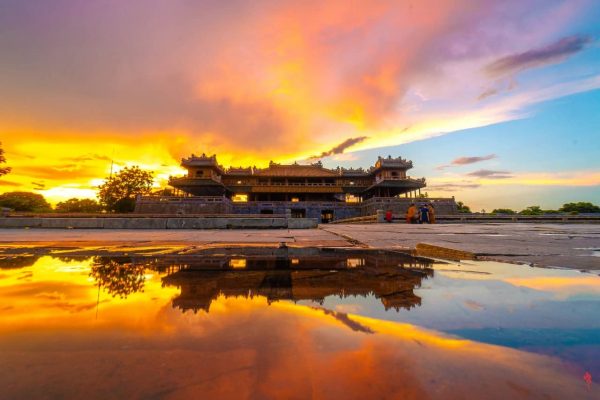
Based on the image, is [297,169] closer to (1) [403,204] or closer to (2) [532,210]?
(1) [403,204]

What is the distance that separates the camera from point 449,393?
0.60 metres

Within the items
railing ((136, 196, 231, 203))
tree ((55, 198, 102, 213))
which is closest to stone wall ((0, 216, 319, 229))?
railing ((136, 196, 231, 203))

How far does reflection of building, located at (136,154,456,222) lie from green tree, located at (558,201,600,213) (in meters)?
25.6

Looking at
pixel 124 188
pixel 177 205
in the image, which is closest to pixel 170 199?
pixel 177 205

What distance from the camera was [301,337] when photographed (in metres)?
0.91

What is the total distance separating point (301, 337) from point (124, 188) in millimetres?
44746

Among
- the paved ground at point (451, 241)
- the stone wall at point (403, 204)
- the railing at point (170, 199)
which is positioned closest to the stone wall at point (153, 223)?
the paved ground at point (451, 241)

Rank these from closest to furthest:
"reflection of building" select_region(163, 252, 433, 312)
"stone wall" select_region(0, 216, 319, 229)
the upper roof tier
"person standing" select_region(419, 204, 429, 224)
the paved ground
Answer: "reflection of building" select_region(163, 252, 433, 312), the paved ground, "stone wall" select_region(0, 216, 319, 229), "person standing" select_region(419, 204, 429, 224), the upper roof tier

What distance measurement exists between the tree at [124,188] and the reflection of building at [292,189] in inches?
176

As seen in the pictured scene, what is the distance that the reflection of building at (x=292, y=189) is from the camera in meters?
33.2

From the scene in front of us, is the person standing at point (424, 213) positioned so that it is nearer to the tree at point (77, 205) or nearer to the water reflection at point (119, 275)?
the water reflection at point (119, 275)

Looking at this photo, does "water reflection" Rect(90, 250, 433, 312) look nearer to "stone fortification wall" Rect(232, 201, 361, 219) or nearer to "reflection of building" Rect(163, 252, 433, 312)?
"reflection of building" Rect(163, 252, 433, 312)

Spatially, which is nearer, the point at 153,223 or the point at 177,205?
the point at 153,223

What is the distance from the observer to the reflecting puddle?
2.09ft
